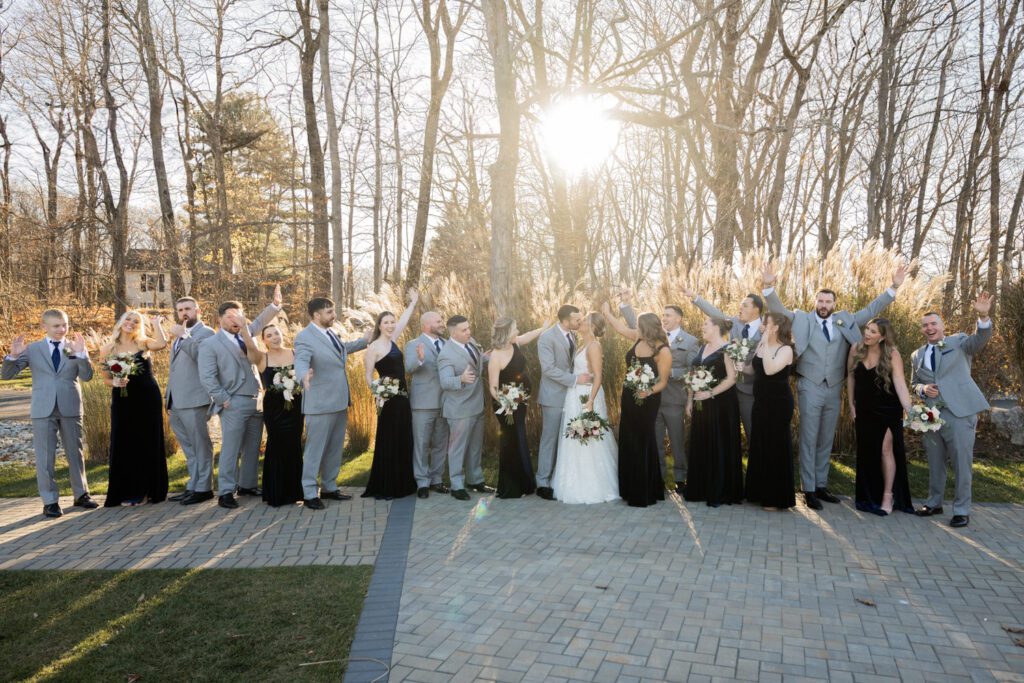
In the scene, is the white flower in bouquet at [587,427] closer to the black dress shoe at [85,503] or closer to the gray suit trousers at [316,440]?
the gray suit trousers at [316,440]

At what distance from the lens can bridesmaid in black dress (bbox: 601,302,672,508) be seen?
7703 millimetres

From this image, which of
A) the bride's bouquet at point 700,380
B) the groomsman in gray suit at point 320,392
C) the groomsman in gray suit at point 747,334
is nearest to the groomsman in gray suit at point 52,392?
the groomsman in gray suit at point 320,392

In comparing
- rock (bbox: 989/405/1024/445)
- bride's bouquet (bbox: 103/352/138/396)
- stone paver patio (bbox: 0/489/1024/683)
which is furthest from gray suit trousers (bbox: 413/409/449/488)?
rock (bbox: 989/405/1024/445)

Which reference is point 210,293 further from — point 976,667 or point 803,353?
point 976,667

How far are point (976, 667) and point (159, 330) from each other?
8.25 metres

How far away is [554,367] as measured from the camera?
8.05 meters

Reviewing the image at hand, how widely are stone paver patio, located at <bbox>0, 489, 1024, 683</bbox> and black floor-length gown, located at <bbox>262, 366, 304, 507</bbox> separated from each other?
245 mm

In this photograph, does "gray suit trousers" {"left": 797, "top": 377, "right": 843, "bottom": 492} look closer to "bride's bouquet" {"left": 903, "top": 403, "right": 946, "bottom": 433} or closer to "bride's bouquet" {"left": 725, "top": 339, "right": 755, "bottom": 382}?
"bride's bouquet" {"left": 725, "top": 339, "right": 755, "bottom": 382}

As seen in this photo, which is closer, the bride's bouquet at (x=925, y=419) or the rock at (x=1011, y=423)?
the bride's bouquet at (x=925, y=419)

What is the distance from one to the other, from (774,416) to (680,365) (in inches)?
54.7

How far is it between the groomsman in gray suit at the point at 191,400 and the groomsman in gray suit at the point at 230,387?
0.18 meters

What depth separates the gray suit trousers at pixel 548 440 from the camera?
26.9ft

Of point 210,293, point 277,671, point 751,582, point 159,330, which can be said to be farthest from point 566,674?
point 210,293

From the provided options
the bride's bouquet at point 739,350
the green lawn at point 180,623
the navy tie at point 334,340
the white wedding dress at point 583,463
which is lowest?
the green lawn at point 180,623
